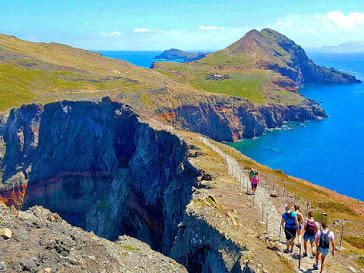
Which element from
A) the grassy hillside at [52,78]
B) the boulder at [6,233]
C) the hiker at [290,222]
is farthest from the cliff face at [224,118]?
the boulder at [6,233]

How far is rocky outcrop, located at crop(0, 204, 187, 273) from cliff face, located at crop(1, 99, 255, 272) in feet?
113

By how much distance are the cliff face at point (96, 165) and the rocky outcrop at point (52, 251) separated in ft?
113

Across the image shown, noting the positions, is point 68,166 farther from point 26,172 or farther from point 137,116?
point 137,116

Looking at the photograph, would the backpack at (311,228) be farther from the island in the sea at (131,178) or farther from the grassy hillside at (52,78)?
the grassy hillside at (52,78)

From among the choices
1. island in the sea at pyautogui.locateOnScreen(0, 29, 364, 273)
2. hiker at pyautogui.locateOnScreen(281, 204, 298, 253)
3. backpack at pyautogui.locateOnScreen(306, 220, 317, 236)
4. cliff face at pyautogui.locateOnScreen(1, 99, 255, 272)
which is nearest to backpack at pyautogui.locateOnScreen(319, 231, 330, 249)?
backpack at pyautogui.locateOnScreen(306, 220, 317, 236)

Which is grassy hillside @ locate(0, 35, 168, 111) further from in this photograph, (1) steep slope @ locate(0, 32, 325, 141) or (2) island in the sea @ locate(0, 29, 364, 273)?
(2) island in the sea @ locate(0, 29, 364, 273)

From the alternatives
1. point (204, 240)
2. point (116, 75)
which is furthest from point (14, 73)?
point (204, 240)

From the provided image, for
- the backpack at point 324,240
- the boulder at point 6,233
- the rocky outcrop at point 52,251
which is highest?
the backpack at point 324,240

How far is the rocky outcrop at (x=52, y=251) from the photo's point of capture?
23.7 metres

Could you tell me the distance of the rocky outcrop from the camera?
23.7m

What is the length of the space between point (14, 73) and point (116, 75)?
1592 inches

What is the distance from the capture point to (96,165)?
4333 inches

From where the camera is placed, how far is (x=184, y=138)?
236ft

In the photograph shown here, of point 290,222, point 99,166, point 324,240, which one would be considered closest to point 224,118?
point 99,166
